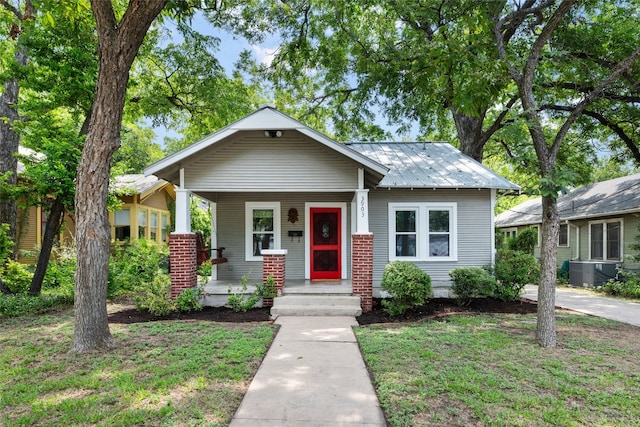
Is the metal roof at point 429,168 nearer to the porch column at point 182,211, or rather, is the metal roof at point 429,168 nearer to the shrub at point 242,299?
the shrub at point 242,299

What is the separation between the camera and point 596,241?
45.8ft

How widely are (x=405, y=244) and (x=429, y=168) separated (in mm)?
2360

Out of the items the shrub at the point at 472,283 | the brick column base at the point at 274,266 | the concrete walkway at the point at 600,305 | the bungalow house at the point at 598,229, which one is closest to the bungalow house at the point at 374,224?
the brick column base at the point at 274,266

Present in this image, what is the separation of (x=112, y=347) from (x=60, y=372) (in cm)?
84

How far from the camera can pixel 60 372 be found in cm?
433

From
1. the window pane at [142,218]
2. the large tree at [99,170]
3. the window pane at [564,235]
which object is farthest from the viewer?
the window pane at [564,235]

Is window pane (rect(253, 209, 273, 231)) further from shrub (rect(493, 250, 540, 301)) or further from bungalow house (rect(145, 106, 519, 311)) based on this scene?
shrub (rect(493, 250, 540, 301))

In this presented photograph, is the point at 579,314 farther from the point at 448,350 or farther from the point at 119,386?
the point at 119,386

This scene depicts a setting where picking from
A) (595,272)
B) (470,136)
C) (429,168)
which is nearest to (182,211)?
(429,168)

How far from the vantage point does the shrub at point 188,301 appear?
7.60 metres

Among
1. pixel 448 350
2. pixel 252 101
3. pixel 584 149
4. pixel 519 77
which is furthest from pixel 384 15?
pixel 448 350

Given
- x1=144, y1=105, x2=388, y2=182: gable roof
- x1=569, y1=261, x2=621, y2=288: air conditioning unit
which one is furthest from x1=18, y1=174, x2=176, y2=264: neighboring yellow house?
x1=569, y1=261, x2=621, y2=288: air conditioning unit

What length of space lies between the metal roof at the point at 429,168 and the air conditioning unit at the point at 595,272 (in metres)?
5.72

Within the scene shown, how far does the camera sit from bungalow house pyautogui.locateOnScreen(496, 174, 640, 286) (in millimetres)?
12289
